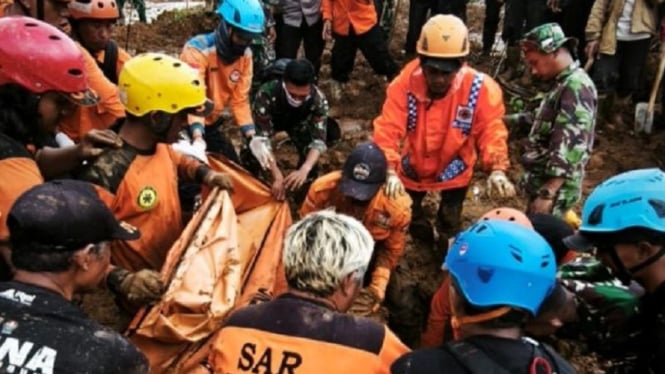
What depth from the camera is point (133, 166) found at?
→ 337 cm

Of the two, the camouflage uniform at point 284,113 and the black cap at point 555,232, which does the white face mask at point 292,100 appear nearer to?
the camouflage uniform at point 284,113

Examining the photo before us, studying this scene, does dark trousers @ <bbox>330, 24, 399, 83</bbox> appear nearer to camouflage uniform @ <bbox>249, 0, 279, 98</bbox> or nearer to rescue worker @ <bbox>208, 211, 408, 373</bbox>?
camouflage uniform @ <bbox>249, 0, 279, 98</bbox>

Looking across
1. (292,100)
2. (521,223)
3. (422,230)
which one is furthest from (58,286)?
(422,230)

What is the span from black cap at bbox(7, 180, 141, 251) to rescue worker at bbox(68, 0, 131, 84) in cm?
237

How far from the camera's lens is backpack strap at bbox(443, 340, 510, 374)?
2.18 meters

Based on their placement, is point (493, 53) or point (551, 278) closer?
point (551, 278)

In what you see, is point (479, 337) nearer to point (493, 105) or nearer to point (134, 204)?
point (134, 204)

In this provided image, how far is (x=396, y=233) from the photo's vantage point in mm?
4527

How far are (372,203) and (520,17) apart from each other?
16.6ft

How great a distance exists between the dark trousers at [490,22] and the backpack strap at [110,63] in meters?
5.51

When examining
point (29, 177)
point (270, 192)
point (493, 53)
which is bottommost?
point (493, 53)

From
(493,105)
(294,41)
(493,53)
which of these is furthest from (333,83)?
(493,105)

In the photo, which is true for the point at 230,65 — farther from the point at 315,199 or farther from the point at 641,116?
the point at 641,116

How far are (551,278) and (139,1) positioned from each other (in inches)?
388
